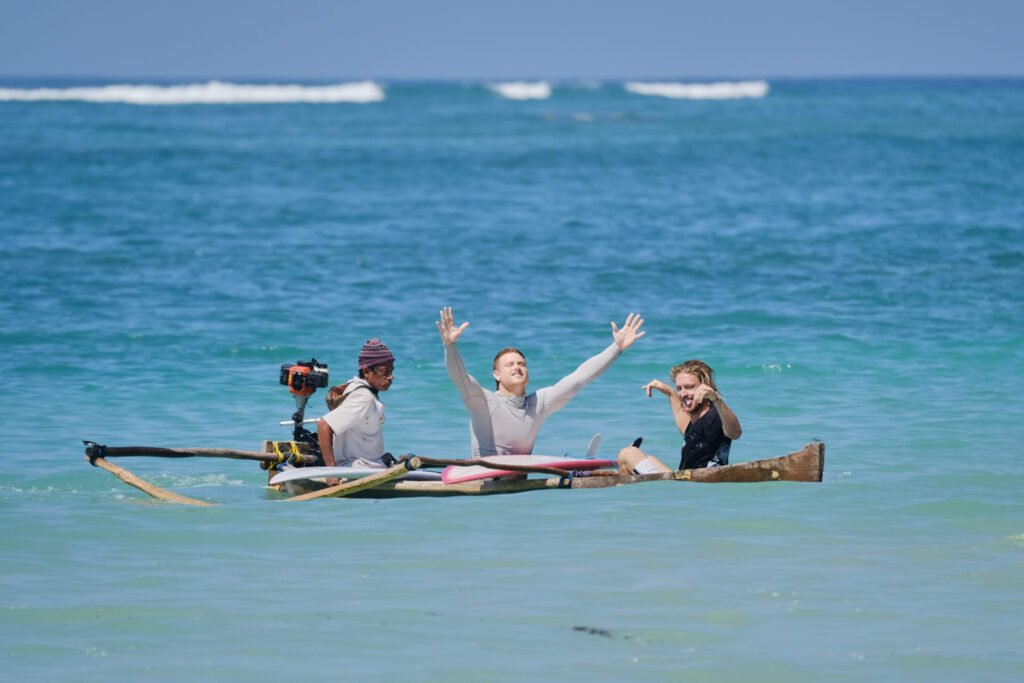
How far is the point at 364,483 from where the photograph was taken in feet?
34.8

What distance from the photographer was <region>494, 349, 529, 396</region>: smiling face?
36.0 ft

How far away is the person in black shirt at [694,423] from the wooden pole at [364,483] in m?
1.71

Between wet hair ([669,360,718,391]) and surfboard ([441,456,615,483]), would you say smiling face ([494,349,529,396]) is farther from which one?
wet hair ([669,360,718,391])

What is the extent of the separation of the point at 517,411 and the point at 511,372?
343 millimetres

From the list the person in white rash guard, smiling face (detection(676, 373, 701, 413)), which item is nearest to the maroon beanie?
the person in white rash guard

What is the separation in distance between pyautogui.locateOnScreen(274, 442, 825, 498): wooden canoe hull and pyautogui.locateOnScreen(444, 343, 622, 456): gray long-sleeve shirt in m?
0.42

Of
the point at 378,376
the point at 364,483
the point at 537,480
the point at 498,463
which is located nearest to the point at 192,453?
the point at 364,483

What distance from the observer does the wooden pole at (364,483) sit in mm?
10359

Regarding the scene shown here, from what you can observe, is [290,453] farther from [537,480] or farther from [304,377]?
[537,480]

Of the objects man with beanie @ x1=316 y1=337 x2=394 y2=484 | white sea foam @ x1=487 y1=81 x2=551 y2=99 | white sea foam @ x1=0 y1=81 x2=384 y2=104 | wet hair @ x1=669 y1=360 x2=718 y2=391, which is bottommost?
man with beanie @ x1=316 y1=337 x2=394 y2=484

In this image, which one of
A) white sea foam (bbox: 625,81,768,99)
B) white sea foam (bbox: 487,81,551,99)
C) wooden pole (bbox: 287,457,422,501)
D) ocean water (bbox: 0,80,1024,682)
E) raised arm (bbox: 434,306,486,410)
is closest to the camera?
ocean water (bbox: 0,80,1024,682)

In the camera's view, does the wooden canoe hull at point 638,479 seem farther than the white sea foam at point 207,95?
No

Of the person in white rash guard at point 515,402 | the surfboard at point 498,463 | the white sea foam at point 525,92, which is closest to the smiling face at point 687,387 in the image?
the person in white rash guard at point 515,402

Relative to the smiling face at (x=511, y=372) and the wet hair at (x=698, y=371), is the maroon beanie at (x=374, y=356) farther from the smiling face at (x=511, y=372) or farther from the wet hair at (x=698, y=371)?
the wet hair at (x=698, y=371)
